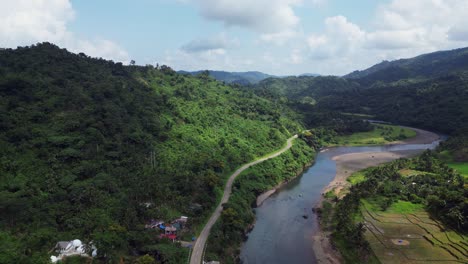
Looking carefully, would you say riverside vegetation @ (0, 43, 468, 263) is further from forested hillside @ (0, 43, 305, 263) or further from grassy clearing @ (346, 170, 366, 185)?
grassy clearing @ (346, 170, 366, 185)

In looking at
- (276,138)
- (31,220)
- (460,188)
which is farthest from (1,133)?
(460,188)

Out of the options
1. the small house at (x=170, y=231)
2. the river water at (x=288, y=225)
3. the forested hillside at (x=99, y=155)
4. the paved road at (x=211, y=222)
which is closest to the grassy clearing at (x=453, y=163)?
the river water at (x=288, y=225)

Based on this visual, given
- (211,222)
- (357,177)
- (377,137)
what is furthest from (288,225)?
(377,137)

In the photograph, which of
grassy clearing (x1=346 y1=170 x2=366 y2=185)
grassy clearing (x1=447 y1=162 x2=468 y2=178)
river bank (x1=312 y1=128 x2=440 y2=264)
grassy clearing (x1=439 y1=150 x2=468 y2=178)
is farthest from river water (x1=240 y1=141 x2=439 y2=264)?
grassy clearing (x1=439 y1=150 x2=468 y2=178)

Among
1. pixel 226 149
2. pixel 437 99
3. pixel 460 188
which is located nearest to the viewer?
pixel 460 188

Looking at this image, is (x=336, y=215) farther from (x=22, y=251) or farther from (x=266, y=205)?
(x=22, y=251)

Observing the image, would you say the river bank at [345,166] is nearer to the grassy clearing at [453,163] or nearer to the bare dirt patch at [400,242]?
the bare dirt patch at [400,242]

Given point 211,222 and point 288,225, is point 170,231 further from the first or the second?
point 288,225
